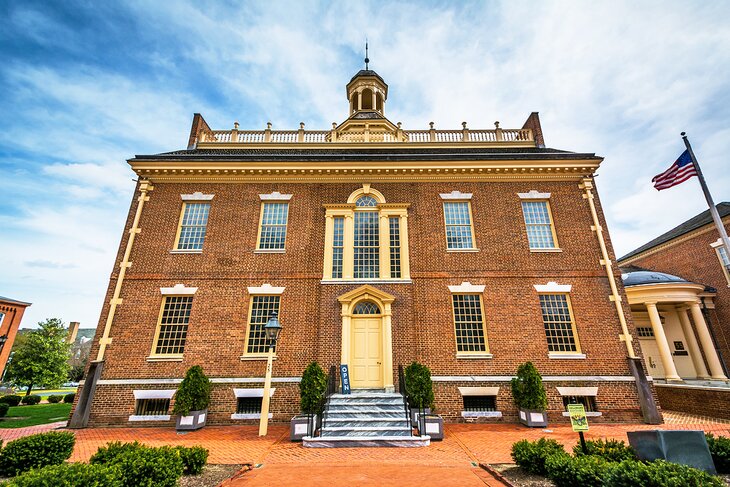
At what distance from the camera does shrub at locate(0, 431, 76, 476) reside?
20.1 ft

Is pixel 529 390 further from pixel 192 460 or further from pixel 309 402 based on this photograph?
pixel 192 460

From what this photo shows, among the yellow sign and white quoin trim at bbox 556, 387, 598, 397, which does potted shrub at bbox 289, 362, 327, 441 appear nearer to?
the yellow sign

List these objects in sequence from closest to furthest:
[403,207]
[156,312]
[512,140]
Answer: [156,312] < [403,207] < [512,140]

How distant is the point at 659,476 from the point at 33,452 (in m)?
10.7

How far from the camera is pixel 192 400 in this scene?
10.6 metres

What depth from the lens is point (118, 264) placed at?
1316cm

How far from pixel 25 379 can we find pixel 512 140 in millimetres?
41946

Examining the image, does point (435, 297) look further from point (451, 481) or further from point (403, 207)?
A: point (451, 481)

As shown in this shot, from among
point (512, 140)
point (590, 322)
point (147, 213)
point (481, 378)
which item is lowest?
point (481, 378)

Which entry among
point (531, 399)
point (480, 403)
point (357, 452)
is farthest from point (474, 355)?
point (357, 452)

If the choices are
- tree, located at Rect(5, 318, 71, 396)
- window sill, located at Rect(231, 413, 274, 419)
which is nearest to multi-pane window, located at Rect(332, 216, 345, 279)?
window sill, located at Rect(231, 413, 274, 419)

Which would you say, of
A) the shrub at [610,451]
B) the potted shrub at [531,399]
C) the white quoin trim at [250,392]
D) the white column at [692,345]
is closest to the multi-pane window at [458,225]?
the potted shrub at [531,399]

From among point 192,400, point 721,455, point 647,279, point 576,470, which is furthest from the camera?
point 647,279

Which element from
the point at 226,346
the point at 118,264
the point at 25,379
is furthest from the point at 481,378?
the point at 25,379
